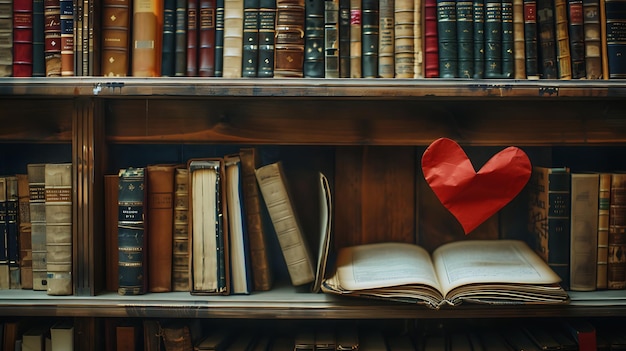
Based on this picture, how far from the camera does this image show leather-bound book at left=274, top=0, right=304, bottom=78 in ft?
4.02

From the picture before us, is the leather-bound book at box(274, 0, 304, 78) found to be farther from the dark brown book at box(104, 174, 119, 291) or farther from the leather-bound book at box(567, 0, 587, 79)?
the leather-bound book at box(567, 0, 587, 79)

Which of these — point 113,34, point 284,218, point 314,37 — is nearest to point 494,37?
point 314,37

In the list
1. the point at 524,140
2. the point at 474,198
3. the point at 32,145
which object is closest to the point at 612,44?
the point at 524,140

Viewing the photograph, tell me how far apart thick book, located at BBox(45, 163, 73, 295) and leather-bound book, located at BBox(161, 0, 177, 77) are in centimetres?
29

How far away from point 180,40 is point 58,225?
1.51ft

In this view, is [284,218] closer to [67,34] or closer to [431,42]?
[431,42]

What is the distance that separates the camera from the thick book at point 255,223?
1281 millimetres

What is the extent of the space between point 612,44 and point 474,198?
0.42 m

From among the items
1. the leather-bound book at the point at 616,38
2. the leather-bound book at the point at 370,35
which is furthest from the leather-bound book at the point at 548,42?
the leather-bound book at the point at 370,35

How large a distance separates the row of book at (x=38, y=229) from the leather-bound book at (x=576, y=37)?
1064 millimetres

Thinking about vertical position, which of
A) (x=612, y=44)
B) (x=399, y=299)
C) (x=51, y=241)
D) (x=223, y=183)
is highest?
(x=612, y=44)

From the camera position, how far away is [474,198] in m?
1.24

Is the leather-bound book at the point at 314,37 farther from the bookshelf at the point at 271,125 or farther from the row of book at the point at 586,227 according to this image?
the row of book at the point at 586,227

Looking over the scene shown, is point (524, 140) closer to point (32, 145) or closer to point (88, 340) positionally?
point (88, 340)
